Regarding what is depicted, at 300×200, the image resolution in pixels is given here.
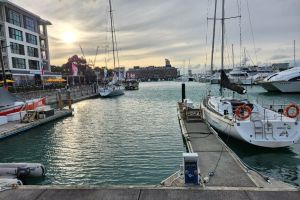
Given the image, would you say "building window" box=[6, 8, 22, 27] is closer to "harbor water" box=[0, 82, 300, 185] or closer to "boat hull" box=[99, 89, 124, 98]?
"boat hull" box=[99, 89, 124, 98]

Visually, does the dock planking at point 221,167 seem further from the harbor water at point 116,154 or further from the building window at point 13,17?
the building window at point 13,17

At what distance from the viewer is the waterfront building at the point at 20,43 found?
52.2 meters

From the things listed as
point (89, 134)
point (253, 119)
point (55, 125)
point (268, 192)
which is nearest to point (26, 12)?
point (55, 125)

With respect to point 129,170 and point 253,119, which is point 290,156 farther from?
point 129,170

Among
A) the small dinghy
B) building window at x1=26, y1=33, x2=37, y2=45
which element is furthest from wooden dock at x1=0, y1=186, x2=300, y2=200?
building window at x1=26, y1=33, x2=37, y2=45

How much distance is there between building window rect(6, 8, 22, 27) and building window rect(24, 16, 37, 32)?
2789 millimetres

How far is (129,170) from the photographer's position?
12.6 meters

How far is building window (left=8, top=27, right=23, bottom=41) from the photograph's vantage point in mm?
54812

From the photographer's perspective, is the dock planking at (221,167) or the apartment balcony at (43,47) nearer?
the dock planking at (221,167)

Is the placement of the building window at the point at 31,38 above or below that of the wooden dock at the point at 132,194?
above

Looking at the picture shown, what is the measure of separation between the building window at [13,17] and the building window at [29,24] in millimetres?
2789

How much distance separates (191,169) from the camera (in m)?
8.25

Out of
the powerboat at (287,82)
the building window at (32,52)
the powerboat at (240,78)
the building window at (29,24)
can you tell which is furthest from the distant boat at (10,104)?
the powerboat at (240,78)

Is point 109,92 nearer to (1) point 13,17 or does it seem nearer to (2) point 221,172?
(1) point 13,17
